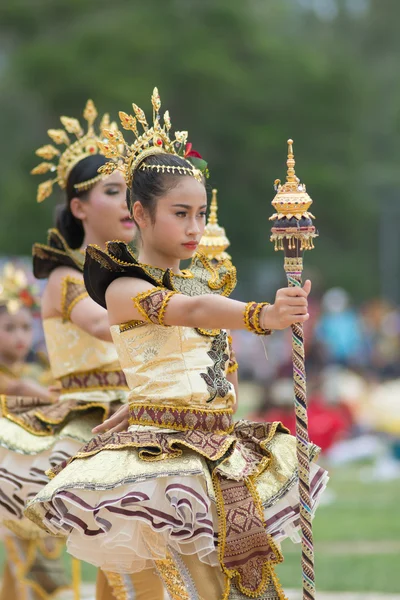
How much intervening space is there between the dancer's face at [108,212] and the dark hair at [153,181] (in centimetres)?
112

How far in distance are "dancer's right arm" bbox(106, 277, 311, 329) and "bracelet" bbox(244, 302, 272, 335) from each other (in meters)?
0.02

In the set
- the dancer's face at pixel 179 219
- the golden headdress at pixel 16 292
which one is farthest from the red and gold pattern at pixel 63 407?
the dancer's face at pixel 179 219

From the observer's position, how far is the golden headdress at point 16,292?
7.52 m

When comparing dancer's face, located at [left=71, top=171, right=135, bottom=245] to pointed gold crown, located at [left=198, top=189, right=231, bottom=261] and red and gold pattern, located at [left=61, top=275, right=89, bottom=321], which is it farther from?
pointed gold crown, located at [left=198, top=189, right=231, bottom=261]

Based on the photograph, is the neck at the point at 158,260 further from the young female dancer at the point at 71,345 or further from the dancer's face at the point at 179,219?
the young female dancer at the point at 71,345

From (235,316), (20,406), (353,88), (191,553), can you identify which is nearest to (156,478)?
(191,553)

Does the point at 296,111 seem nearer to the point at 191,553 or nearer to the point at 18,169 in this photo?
the point at 18,169

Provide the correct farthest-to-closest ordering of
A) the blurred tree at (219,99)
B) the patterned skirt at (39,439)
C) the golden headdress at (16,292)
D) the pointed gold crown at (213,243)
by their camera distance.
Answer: the blurred tree at (219,99), the golden headdress at (16,292), the patterned skirt at (39,439), the pointed gold crown at (213,243)

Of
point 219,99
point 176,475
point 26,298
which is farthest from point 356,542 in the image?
point 219,99

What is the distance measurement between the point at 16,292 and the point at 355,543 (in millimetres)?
3669

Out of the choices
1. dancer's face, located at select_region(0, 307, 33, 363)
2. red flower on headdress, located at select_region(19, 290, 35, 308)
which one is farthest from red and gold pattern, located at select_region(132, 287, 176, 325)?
red flower on headdress, located at select_region(19, 290, 35, 308)

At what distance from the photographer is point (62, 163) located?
6.69m

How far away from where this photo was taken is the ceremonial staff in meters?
4.72

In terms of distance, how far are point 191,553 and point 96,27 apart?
34.0m
